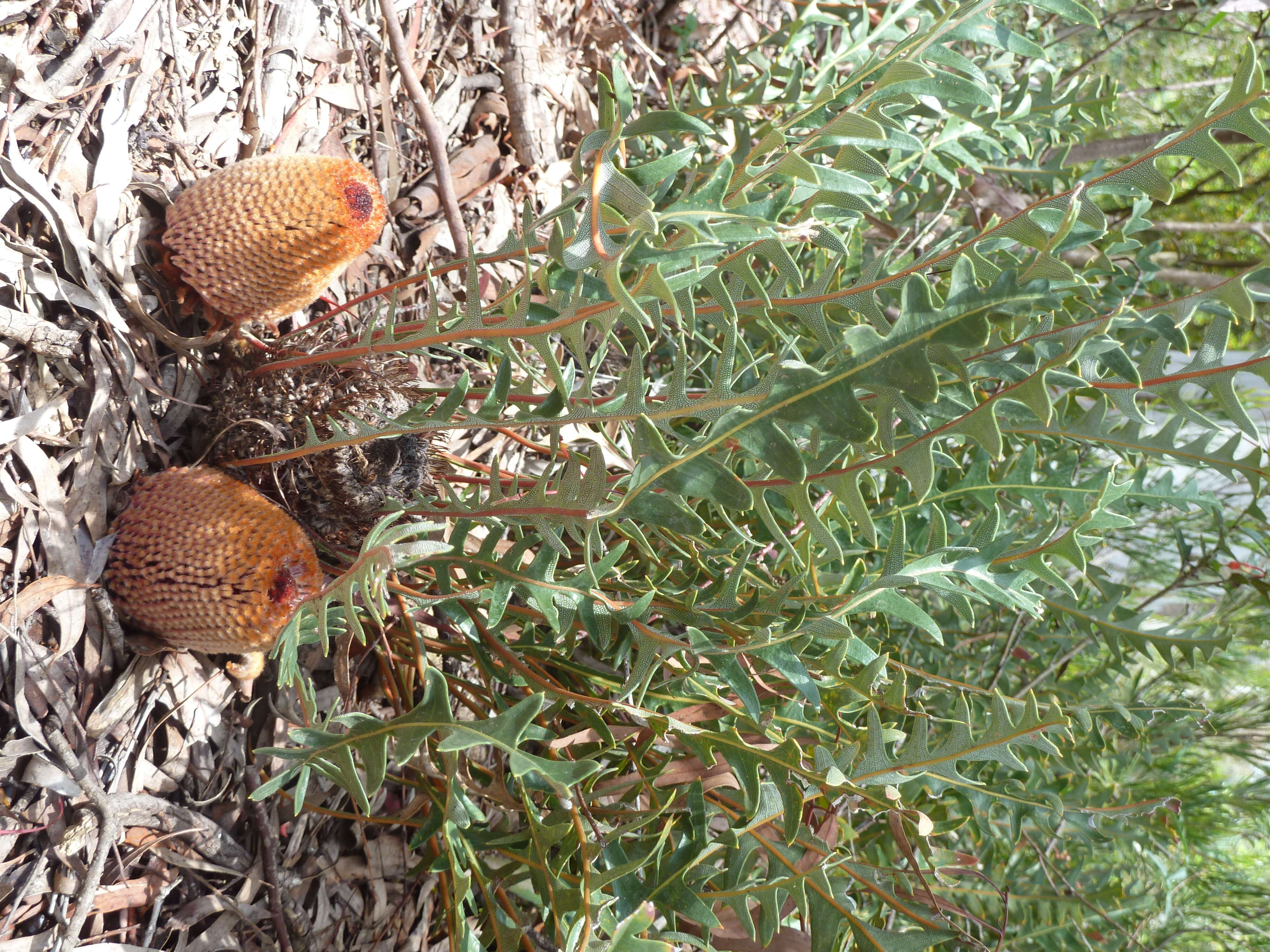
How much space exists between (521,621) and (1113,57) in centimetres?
119

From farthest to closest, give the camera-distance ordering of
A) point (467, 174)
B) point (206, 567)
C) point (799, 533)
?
point (467, 174), point (799, 533), point (206, 567)

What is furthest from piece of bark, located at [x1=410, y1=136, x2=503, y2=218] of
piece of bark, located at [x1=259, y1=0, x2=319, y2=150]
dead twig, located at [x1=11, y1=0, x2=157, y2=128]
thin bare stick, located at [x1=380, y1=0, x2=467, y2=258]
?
dead twig, located at [x1=11, y1=0, x2=157, y2=128]

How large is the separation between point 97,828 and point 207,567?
14 centimetres

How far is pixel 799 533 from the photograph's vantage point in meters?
0.60

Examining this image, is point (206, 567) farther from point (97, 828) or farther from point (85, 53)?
point (85, 53)

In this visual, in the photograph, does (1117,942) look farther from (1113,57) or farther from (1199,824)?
(1113,57)

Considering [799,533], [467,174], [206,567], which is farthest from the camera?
[467,174]

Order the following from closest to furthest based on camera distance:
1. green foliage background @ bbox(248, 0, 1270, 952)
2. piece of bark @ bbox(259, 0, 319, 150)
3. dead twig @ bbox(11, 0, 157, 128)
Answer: green foliage background @ bbox(248, 0, 1270, 952) → dead twig @ bbox(11, 0, 157, 128) → piece of bark @ bbox(259, 0, 319, 150)

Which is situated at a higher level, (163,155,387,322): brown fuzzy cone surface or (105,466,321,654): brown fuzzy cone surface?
(163,155,387,322): brown fuzzy cone surface

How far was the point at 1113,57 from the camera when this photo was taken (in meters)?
1.25

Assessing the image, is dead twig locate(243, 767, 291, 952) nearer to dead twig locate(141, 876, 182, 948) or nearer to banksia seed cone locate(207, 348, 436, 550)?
dead twig locate(141, 876, 182, 948)

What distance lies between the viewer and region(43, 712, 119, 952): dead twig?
17.1 inches

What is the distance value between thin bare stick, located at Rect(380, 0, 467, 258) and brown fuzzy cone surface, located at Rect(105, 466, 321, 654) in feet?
0.83

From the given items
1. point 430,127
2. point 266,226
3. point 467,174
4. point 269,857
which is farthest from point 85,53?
point 269,857
